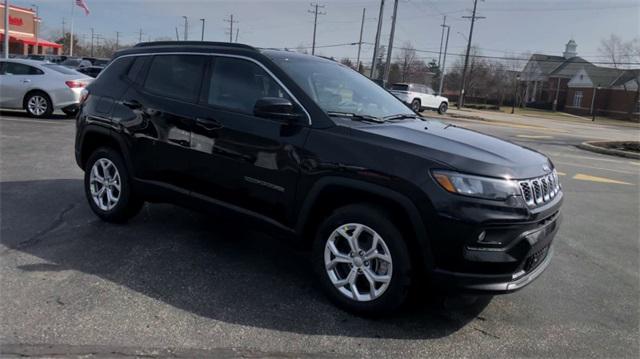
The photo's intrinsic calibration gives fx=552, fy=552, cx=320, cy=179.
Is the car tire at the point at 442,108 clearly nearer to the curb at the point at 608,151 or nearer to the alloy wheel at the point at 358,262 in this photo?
the curb at the point at 608,151

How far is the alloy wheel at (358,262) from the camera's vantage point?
3703 mm

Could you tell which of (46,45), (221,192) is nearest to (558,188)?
(221,192)

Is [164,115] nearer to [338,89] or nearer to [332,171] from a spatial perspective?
[338,89]

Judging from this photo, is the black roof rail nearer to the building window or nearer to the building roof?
the building window

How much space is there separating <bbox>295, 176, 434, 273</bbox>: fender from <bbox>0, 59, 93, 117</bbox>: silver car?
1212 cm

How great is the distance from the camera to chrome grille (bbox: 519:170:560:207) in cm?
354

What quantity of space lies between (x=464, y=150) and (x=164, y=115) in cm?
266

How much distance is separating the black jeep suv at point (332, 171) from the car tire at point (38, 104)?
10389 mm

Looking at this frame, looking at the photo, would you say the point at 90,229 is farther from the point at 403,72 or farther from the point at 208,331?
the point at 403,72

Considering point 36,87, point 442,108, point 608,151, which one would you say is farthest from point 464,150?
point 442,108

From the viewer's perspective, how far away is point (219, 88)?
15.2ft

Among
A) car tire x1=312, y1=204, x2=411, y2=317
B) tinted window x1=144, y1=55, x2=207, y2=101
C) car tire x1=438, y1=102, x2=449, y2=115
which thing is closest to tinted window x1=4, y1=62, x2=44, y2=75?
tinted window x1=144, y1=55, x2=207, y2=101

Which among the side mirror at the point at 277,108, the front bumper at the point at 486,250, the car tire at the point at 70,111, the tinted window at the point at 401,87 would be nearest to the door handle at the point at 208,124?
the side mirror at the point at 277,108

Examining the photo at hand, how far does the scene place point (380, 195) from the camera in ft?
11.9
